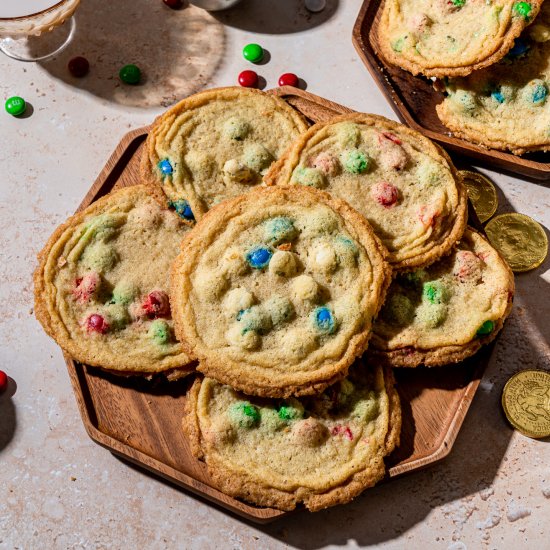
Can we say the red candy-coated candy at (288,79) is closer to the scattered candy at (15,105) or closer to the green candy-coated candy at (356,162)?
the green candy-coated candy at (356,162)

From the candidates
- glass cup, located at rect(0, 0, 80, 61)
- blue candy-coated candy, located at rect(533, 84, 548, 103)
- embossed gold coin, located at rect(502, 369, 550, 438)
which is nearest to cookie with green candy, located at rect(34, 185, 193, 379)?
glass cup, located at rect(0, 0, 80, 61)

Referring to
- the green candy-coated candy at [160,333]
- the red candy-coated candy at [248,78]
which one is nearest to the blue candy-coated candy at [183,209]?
the green candy-coated candy at [160,333]

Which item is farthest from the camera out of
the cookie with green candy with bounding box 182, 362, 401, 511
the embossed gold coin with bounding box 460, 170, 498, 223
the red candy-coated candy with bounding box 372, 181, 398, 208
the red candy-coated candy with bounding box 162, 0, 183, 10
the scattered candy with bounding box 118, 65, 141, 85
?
the red candy-coated candy with bounding box 162, 0, 183, 10

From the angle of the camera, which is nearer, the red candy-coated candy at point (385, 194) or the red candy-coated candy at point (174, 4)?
the red candy-coated candy at point (385, 194)

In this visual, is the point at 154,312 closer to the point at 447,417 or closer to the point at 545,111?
the point at 447,417

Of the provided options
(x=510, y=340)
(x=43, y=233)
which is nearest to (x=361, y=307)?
(x=510, y=340)

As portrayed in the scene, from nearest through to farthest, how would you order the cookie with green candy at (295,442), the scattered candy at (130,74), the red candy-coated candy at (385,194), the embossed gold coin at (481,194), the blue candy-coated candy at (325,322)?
the blue candy-coated candy at (325,322)
the cookie with green candy at (295,442)
the red candy-coated candy at (385,194)
the embossed gold coin at (481,194)
the scattered candy at (130,74)

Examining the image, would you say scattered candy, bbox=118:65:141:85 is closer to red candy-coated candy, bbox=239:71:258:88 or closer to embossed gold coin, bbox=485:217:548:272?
red candy-coated candy, bbox=239:71:258:88
